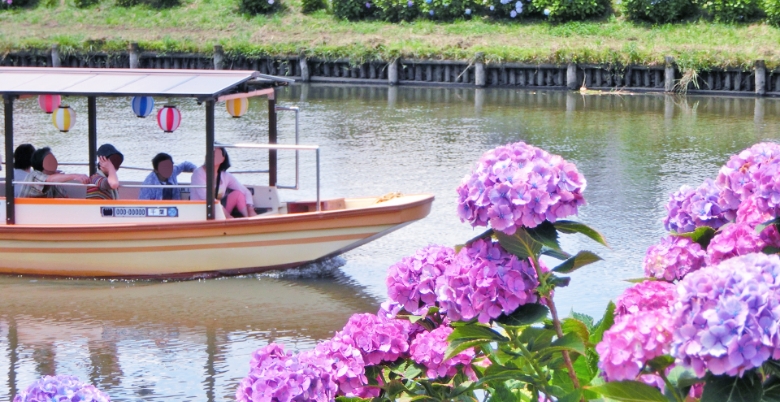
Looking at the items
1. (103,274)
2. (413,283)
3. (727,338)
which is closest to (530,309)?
(413,283)

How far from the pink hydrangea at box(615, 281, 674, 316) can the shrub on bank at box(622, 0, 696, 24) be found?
106 feet

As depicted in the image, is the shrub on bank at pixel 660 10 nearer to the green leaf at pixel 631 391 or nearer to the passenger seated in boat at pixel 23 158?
the passenger seated in boat at pixel 23 158

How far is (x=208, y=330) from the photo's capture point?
931 centimetres

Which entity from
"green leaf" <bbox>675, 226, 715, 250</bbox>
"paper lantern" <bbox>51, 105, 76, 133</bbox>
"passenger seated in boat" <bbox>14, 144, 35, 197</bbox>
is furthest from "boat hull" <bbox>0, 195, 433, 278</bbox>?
"green leaf" <bbox>675, 226, 715, 250</bbox>

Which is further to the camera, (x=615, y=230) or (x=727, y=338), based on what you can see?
(x=615, y=230)

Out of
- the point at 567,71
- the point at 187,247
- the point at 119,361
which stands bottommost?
the point at 119,361

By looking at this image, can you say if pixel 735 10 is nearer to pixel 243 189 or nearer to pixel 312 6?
pixel 312 6

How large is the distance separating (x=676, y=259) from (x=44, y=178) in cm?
850

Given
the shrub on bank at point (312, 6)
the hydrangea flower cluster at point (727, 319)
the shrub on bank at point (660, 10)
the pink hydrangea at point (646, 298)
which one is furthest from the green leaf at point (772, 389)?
the shrub on bank at point (312, 6)

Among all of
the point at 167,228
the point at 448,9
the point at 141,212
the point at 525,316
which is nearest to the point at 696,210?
the point at 525,316

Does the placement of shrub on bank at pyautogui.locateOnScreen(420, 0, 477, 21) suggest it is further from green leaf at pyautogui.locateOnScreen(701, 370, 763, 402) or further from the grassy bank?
green leaf at pyautogui.locateOnScreen(701, 370, 763, 402)

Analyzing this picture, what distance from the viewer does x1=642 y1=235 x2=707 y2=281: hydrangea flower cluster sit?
336 cm

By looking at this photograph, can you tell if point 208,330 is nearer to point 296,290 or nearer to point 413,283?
point 296,290

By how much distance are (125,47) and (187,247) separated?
26354 millimetres
